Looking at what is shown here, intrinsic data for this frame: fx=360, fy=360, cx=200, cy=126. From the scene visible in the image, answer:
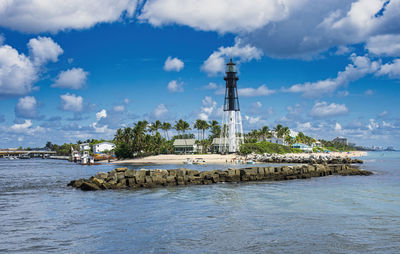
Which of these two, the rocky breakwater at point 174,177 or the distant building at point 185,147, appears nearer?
the rocky breakwater at point 174,177

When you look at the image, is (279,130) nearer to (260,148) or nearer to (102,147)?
(260,148)

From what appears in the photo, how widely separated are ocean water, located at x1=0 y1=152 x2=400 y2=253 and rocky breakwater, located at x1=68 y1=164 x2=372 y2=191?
509 cm

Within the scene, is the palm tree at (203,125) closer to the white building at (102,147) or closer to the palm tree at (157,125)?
the palm tree at (157,125)

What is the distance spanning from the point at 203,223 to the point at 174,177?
18055 mm

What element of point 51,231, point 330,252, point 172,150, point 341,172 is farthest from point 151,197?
point 172,150

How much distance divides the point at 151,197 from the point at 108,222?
8.52m

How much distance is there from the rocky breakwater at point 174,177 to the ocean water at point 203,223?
5.09 meters

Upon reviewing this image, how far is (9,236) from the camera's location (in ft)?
49.1

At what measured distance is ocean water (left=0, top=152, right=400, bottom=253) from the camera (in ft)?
43.1

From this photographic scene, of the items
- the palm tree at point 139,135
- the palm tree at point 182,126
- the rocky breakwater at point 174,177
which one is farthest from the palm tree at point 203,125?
the rocky breakwater at point 174,177

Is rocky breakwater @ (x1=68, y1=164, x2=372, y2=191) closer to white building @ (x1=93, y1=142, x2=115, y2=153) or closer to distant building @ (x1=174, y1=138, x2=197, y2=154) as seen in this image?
distant building @ (x1=174, y1=138, x2=197, y2=154)

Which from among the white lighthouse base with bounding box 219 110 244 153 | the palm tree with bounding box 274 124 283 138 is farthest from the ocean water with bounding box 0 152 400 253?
the palm tree with bounding box 274 124 283 138

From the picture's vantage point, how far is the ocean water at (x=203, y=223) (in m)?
13.1

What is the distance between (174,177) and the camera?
34781 millimetres
